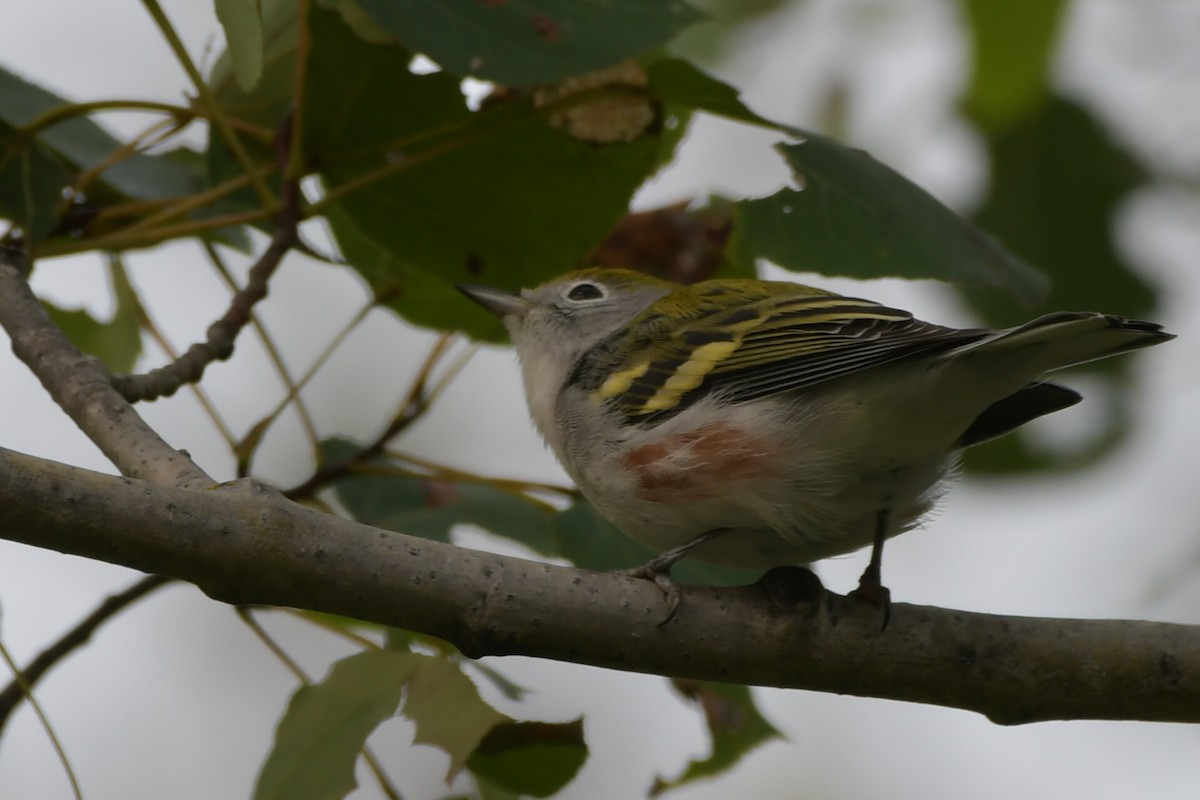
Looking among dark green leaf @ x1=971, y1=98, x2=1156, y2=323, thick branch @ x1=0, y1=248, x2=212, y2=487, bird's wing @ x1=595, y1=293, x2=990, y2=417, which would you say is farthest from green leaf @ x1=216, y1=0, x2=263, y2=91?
dark green leaf @ x1=971, y1=98, x2=1156, y2=323

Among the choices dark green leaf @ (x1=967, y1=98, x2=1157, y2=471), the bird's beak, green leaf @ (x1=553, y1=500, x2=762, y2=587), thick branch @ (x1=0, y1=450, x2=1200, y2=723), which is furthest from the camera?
dark green leaf @ (x1=967, y1=98, x2=1157, y2=471)

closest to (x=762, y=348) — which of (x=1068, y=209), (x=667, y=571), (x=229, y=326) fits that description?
(x=667, y=571)

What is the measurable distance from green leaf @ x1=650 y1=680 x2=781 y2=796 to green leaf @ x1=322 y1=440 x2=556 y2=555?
499mm

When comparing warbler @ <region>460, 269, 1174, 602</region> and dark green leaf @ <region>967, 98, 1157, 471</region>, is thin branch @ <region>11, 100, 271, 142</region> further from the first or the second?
dark green leaf @ <region>967, 98, 1157, 471</region>

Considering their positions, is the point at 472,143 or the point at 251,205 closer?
the point at 472,143

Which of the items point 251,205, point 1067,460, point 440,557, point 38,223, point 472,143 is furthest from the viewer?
point 1067,460

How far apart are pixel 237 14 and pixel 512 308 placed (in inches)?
53.2

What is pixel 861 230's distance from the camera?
2734 mm

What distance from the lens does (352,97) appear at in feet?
9.17

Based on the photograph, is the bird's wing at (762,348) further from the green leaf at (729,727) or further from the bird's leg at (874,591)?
the green leaf at (729,727)

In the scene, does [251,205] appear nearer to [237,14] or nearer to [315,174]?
[315,174]

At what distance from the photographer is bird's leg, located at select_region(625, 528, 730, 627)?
2201mm

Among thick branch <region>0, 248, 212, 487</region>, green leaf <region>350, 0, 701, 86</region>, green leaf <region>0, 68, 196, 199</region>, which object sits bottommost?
thick branch <region>0, 248, 212, 487</region>

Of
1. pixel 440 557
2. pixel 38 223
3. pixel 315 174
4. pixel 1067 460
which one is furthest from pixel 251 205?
pixel 1067 460
